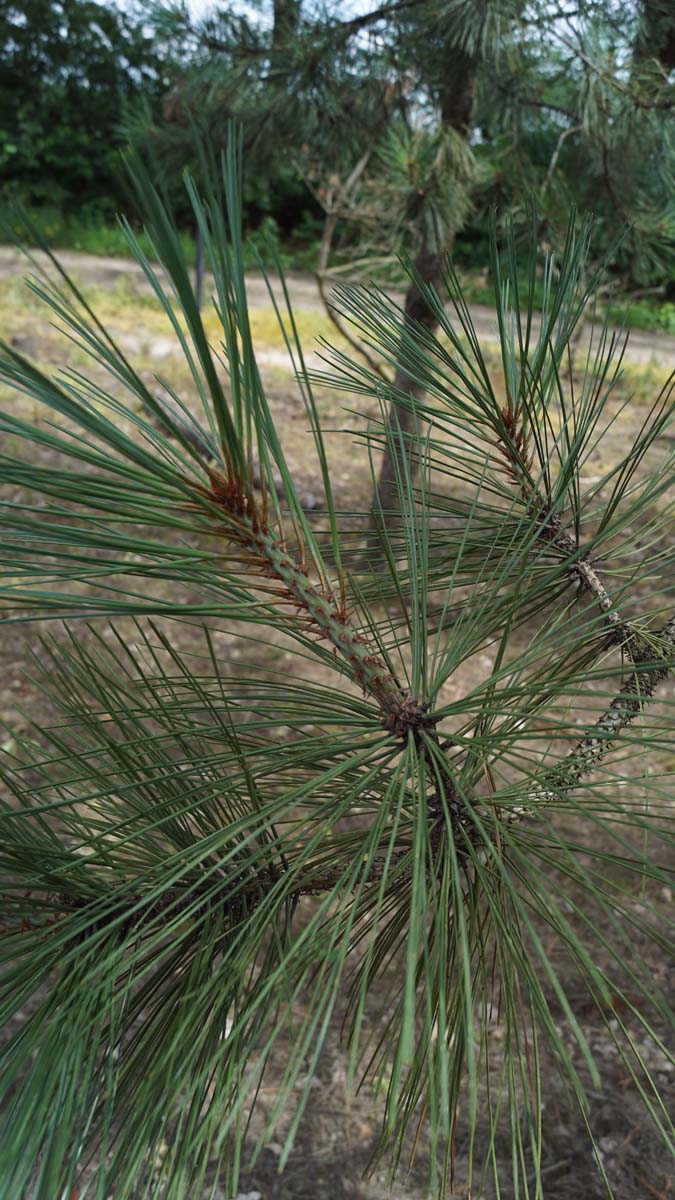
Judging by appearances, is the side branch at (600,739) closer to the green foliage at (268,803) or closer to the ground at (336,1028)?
the green foliage at (268,803)

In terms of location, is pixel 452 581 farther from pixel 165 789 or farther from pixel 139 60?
pixel 139 60

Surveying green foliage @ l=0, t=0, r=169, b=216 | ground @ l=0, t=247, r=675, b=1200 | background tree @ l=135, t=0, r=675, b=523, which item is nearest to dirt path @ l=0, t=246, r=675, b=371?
ground @ l=0, t=247, r=675, b=1200

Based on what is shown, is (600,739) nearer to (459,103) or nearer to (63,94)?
→ (459,103)

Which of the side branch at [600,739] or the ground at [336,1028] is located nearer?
the side branch at [600,739]

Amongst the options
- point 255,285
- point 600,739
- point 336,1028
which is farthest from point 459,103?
point 255,285

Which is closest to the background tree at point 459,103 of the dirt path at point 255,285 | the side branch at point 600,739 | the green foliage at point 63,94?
the side branch at point 600,739

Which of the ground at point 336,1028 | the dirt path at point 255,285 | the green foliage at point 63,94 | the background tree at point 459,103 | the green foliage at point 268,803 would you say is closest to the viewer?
the green foliage at point 268,803
